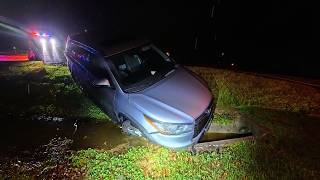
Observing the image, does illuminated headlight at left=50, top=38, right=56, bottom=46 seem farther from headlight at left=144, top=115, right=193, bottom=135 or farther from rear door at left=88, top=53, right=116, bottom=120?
headlight at left=144, top=115, right=193, bottom=135

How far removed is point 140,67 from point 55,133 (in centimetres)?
249

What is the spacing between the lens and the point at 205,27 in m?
14.9

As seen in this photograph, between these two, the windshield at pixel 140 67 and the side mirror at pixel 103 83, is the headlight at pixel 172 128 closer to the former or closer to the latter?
the windshield at pixel 140 67

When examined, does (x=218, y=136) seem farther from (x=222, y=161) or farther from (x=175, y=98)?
(x=175, y=98)

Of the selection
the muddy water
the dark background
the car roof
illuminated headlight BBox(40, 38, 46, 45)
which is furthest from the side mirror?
the dark background

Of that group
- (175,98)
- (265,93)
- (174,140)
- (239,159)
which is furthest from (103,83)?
(265,93)

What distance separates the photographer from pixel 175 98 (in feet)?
19.2

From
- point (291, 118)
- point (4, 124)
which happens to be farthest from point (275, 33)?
point (4, 124)

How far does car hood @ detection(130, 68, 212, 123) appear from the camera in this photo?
18.2 ft

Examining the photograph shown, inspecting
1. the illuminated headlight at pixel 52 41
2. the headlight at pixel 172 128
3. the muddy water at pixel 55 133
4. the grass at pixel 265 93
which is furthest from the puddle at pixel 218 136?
the illuminated headlight at pixel 52 41

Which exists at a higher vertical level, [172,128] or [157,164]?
[172,128]

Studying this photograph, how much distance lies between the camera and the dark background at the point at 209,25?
39.3ft

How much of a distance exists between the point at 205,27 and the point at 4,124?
34.1 feet

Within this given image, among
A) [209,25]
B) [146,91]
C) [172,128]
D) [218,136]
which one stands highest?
[209,25]
